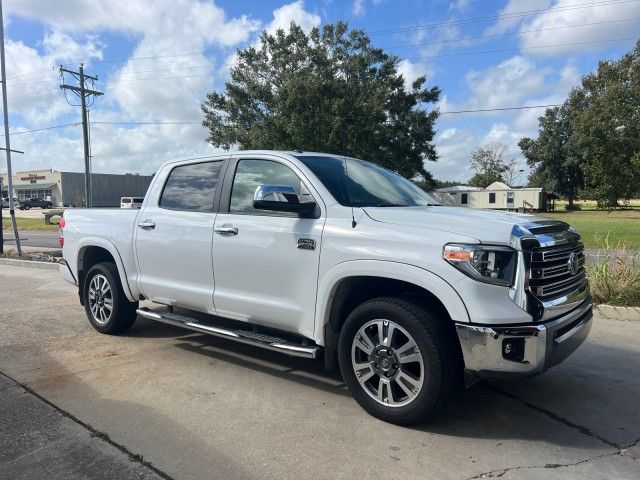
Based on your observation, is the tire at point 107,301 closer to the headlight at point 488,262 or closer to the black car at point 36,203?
the headlight at point 488,262

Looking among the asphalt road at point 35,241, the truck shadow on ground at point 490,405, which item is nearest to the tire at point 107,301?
the truck shadow on ground at point 490,405

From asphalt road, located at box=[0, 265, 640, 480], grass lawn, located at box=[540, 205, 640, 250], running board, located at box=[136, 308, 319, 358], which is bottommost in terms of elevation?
asphalt road, located at box=[0, 265, 640, 480]

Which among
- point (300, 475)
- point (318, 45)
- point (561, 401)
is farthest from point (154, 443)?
point (318, 45)

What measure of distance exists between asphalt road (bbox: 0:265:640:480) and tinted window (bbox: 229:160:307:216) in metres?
1.54

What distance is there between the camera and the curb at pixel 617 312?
7137 mm

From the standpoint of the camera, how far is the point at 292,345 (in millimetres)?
4387

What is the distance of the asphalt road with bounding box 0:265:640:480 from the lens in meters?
3.37

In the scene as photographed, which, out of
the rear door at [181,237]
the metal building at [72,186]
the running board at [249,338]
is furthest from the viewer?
the metal building at [72,186]

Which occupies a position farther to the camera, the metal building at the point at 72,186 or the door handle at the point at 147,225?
the metal building at the point at 72,186

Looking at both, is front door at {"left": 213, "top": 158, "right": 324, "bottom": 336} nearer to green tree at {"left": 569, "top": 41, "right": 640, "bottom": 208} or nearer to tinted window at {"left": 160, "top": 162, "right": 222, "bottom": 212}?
tinted window at {"left": 160, "top": 162, "right": 222, "bottom": 212}

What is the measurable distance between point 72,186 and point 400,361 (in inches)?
3204

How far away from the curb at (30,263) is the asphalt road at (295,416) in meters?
6.83

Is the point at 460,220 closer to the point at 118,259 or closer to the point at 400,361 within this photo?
the point at 400,361

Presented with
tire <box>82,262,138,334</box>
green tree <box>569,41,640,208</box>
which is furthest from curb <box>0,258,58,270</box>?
green tree <box>569,41,640,208</box>
